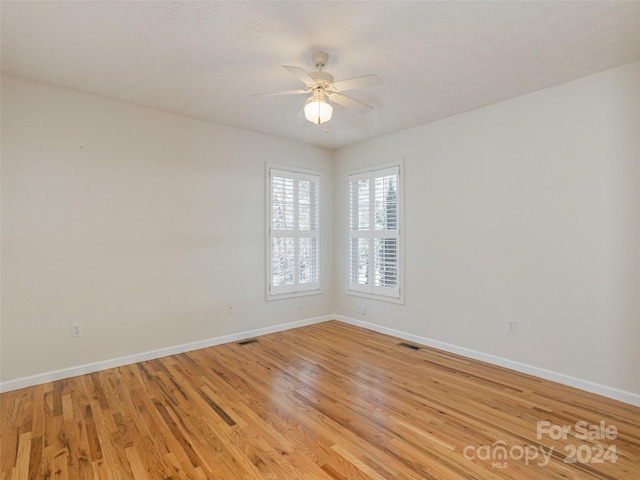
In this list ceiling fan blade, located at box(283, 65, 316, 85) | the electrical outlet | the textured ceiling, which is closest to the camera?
the textured ceiling

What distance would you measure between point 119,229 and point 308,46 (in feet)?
8.35

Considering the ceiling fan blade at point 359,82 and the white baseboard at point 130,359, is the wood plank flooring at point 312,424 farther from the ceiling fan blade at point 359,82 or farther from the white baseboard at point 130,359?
the ceiling fan blade at point 359,82

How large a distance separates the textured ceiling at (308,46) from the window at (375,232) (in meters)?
1.33

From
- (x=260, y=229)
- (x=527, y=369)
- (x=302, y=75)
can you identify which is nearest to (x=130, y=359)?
(x=260, y=229)

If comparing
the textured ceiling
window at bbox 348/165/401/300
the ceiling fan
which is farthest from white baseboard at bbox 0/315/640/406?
the ceiling fan

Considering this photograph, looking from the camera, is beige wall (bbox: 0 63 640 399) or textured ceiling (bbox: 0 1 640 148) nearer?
textured ceiling (bbox: 0 1 640 148)

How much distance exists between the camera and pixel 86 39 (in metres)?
2.37

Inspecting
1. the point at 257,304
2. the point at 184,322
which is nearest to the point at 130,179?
the point at 184,322

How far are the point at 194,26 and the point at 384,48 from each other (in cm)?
132

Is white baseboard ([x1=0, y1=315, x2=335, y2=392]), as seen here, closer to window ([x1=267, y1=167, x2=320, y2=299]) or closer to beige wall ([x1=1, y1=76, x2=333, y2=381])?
beige wall ([x1=1, y1=76, x2=333, y2=381])

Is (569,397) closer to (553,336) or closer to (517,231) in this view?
(553,336)

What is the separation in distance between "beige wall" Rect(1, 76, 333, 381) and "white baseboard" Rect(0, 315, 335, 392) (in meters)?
0.05

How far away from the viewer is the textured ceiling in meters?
2.08

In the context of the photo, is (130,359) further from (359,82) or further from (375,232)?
(359,82)
